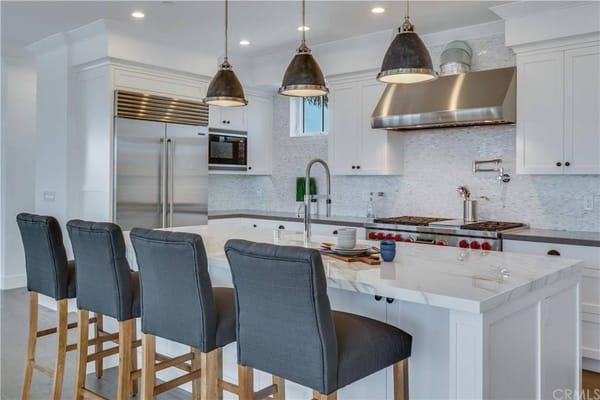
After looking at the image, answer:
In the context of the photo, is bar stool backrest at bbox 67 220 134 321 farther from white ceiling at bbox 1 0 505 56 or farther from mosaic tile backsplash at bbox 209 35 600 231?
mosaic tile backsplash at bbox 209 35 600 231

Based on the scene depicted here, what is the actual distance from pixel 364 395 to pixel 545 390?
2.55 feet

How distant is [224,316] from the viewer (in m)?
2.21

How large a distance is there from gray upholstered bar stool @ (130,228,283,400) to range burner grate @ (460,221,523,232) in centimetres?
236

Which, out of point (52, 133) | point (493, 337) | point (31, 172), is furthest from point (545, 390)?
point (31, 172)

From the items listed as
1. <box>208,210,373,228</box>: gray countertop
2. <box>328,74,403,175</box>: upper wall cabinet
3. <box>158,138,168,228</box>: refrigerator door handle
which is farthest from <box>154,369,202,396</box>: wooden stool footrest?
<box>328,74,403,175</box>: upper wall cabinet

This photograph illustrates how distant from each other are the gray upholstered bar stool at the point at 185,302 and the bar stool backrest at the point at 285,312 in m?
0.23

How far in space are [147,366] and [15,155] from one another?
4.65 metres

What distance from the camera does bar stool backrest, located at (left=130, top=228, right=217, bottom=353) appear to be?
208cm

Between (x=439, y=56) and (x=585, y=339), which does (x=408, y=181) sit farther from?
(x=585, y=339)

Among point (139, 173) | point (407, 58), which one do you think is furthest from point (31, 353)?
point (407, 58)

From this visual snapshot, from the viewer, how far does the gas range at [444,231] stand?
3.92m

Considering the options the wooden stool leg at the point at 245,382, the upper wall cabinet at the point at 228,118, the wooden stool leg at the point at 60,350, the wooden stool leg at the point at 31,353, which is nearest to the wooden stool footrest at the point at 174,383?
the wooden stool leg at the point at 245,382

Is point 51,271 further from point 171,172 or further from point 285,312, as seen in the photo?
point 171,172

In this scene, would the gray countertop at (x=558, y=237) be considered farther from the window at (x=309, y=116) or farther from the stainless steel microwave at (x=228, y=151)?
the stainless steel microwave at (x=228, y=151)
